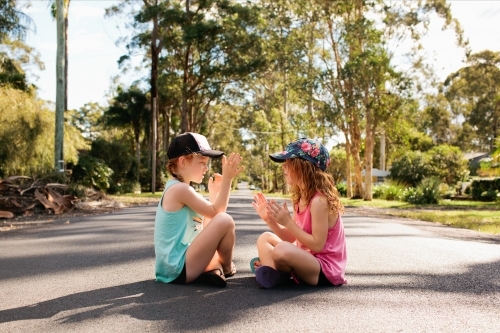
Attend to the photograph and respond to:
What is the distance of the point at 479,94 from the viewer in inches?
1869

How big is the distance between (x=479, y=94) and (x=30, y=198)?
4212 centimetres

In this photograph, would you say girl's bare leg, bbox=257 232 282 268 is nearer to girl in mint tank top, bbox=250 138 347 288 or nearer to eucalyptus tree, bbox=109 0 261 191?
girl in mint tank top, bbox=250 138 347 288

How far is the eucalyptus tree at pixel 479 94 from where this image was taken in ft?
146

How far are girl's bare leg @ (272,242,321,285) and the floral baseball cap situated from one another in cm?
68

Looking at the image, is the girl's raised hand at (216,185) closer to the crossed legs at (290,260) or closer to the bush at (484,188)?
the crossed legs at (290,260)

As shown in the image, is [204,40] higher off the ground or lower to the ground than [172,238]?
higher

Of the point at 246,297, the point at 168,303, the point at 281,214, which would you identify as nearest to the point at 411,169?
the point at 281,214

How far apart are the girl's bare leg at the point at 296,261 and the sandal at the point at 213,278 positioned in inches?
17.5

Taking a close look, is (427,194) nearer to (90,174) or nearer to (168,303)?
(90,174)

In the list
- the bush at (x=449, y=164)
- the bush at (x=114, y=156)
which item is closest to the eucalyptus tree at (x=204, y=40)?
the bush at (x=114, y=156)

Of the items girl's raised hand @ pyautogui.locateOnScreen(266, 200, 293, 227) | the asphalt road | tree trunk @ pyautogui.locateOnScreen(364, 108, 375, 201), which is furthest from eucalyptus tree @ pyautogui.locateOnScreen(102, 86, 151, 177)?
girl's raised hand @ pyautogui.locateOnScreen(266, 200, 293, 227)

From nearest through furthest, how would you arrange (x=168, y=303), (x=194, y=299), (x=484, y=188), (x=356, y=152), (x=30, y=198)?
1. (x=168, y=303)
2. (x=194, y=299)
3. (x=30, y=198)
4. (x=484, y=188)
5. (x=356, y=152)

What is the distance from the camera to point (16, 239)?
8.82m

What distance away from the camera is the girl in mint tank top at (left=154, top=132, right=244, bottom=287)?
438cm
